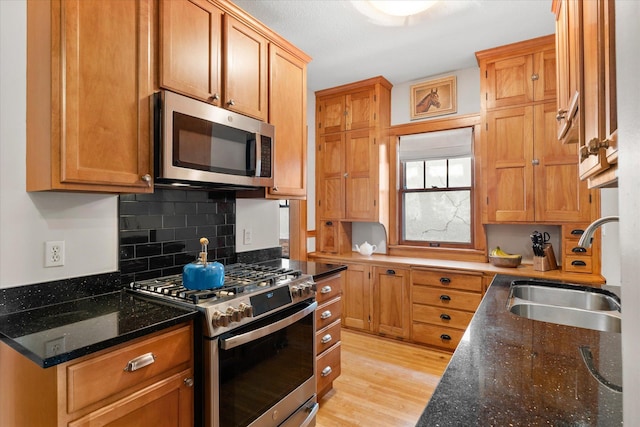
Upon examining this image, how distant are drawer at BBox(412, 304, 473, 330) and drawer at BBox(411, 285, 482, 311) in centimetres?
4

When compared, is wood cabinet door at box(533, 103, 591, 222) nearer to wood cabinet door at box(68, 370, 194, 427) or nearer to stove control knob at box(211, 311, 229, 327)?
stove control knob at box(211, 311, 229, 327)

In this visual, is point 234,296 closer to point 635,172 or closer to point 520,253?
point 635,172

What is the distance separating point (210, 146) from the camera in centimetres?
178

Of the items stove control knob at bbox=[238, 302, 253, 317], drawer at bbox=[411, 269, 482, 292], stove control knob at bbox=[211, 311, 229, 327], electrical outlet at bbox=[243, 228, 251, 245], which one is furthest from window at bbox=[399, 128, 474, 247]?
stove control knob at bbox=[211, 311, 229, 327]

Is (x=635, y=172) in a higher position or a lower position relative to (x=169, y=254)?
higher

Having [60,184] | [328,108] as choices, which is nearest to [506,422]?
[60,184]

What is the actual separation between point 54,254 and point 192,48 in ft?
3.96

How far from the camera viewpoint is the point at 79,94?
137 centimetres

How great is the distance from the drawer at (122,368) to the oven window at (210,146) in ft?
2.64

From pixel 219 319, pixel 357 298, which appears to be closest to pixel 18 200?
pixel 219 319

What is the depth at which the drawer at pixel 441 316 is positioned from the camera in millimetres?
3062

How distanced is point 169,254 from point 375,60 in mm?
2614

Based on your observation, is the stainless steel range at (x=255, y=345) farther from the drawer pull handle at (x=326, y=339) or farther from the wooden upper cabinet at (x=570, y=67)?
the wooden upper cabinet at (x=570, y=67)

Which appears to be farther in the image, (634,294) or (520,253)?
(520,253)
